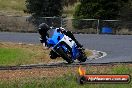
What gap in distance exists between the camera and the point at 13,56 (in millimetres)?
23016

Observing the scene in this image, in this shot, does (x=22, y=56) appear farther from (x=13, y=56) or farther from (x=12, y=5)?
(x=12, y=5)

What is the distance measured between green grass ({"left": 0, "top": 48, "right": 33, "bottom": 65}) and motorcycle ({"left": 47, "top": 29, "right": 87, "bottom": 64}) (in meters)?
7.09

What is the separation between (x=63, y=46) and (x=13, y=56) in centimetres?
963

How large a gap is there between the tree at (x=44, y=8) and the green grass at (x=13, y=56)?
22942 mm

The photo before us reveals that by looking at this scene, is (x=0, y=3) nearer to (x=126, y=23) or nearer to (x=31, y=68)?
(x=126, y=23)

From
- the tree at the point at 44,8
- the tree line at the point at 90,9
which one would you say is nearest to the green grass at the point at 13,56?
the tree at the point at 44,8

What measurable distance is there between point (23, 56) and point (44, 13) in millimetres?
24978

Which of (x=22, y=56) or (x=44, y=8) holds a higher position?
(x=22, y=56)

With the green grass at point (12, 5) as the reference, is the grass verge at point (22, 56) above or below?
above

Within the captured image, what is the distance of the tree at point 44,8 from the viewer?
158 ft

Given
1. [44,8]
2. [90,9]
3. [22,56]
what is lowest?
[90,9]

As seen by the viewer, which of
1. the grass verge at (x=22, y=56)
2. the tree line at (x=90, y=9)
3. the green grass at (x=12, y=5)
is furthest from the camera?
the green grass at (x=12, y=5)

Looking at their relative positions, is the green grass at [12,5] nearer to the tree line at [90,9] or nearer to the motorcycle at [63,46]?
the tree line at [90,9]

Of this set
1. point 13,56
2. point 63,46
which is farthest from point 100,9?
point 63,46
